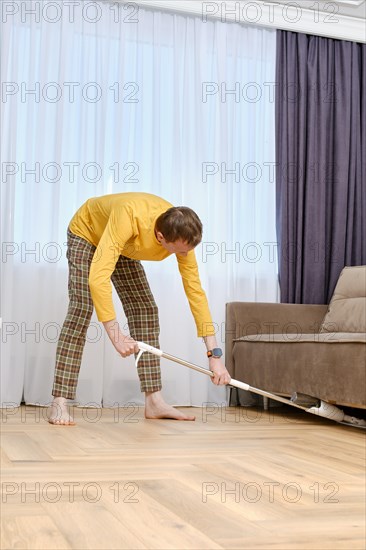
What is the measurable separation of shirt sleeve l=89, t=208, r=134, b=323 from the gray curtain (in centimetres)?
172

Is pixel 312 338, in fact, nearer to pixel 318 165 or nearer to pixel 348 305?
pixel 348 305

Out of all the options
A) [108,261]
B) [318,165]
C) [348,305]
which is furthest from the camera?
[318,165]

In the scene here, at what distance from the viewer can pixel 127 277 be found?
3152 mm

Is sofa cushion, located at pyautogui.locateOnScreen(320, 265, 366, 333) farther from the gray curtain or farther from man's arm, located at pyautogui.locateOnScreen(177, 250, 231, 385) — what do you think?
man's arm, located at pyautogui.locateOnScreen(177, 250, 231, 385)

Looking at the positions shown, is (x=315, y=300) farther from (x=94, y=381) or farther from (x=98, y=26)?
(x=98, y=26)

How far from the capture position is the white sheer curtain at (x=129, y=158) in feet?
12.3

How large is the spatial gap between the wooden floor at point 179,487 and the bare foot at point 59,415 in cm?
9

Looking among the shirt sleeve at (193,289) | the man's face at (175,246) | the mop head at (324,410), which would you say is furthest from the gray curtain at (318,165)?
the man's face at (175,246)

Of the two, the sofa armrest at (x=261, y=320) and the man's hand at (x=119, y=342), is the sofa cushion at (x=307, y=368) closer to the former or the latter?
the sofa armrest at (x=261, y=320)

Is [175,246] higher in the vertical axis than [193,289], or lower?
higher

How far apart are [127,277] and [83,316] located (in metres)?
0.28

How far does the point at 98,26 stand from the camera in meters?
3.96

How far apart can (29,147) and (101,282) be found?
1.47 m

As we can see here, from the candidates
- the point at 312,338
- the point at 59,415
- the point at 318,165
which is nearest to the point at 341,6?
the point at 318,165
